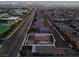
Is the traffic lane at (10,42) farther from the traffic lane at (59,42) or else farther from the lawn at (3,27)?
the traffic lane at (59,42)

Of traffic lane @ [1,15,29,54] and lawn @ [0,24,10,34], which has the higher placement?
lawn @ [0,24,10,34]

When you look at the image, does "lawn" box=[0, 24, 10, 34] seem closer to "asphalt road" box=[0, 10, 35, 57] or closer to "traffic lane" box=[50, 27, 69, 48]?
"asphalt road" box=[0, 10, 35, 57]

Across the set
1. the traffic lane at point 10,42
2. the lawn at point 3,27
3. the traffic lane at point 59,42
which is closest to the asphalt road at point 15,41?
the traffic lane at point 10,42

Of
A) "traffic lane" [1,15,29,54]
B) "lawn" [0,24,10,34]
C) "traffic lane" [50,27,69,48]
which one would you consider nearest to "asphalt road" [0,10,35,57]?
"traffic lane" [1,15,29,54]

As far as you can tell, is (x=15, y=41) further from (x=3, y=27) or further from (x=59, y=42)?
(x=59, y=42)

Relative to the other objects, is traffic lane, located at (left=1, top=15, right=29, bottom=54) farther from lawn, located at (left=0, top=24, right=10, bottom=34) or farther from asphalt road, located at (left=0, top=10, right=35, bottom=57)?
lawn, located at (left=0, top=24, right=10, bottom=34)

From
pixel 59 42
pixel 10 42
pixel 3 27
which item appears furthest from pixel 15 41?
pixel 59 42

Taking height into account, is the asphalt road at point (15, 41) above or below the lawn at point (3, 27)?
below

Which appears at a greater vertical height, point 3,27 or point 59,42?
point 3,27

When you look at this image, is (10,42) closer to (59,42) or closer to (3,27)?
(3,27)
